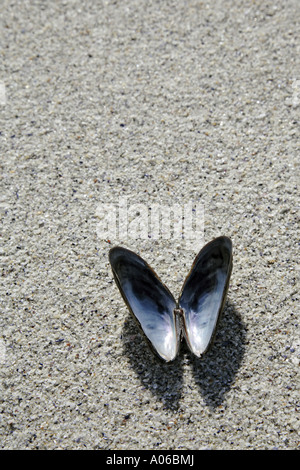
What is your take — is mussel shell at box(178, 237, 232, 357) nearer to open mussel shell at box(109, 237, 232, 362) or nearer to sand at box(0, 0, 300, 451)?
open mussel shell at box(109, 237, 232, 362)

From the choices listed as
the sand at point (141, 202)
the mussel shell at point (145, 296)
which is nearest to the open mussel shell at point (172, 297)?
the mussel shell at point (145, 296)

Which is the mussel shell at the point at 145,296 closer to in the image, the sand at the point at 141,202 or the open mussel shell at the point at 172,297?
the open mussel shell at the point at 172,297

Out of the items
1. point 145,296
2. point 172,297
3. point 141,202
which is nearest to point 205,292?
point 172,297

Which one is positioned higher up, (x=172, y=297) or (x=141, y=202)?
(x=141, y=202)

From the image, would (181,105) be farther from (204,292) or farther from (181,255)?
(204,292)

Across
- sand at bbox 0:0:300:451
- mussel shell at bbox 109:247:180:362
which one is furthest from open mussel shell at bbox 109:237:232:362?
sand at bbox 0:0:300:451

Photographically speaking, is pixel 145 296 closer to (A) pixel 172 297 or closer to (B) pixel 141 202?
(A) pixel 172 297

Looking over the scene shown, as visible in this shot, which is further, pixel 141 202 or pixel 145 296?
pixel 141 202
